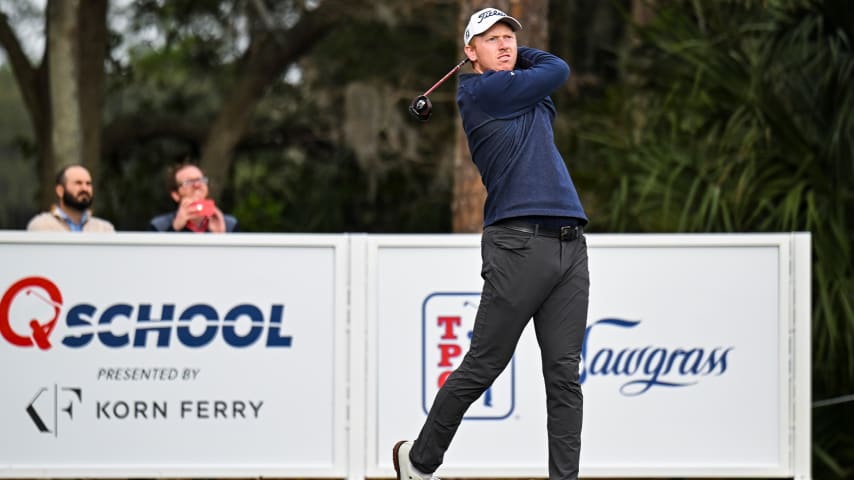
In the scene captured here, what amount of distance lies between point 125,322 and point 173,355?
11.1 inches

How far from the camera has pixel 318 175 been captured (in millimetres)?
14812

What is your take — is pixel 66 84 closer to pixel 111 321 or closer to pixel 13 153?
pixel 111 321

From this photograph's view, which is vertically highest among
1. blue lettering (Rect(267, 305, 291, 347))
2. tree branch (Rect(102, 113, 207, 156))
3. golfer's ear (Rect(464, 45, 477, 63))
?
tree branch (Rect(102, 113, 207, 156))

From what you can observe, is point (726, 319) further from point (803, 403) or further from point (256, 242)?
point (256, 242)

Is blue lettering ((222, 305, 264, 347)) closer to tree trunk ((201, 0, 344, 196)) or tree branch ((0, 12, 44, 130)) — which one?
tree branch ((0, 12, 44, 130))

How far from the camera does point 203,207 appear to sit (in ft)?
23.4

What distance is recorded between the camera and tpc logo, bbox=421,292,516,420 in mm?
6480

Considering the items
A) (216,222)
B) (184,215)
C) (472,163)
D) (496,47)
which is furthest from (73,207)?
(496,47)

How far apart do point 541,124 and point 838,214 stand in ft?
14.0

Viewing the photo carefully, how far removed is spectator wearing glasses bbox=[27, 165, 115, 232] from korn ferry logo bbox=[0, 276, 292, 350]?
3.02 ft

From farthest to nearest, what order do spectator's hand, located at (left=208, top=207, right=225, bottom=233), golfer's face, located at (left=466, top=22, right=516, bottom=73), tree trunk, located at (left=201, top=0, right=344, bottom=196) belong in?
tree trunk, located at (left=201, top=0, right=344, bottom=196), spectator's hand, located at (left=208, top=207, right=225, bottom=233), golfer's face, located at (left=466, top=22, right=516, bottom=73)

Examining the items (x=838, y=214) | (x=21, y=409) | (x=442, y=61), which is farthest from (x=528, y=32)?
(x=442, y=61)

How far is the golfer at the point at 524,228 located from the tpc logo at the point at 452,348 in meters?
1.59

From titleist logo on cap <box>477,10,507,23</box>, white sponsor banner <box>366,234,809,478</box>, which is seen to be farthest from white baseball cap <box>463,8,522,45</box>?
white sponsor banner <box>366,234,809,478</box>
